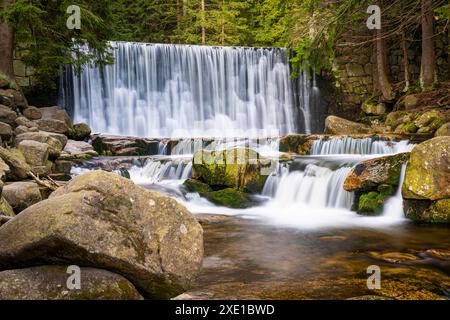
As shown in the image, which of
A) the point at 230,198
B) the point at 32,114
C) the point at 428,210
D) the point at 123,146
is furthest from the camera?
the point at 123,146

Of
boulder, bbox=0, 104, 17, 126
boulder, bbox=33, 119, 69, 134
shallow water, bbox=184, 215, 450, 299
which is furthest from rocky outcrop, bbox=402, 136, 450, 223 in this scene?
boulder, bbox=33, 119, 69, 134

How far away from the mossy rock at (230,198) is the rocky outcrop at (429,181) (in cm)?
352

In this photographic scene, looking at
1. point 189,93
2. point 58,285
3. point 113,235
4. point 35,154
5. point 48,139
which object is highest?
point 189,93

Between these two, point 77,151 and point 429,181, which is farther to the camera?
point 77,151

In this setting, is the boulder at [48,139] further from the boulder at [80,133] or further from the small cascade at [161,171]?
the boulder at [80,133]

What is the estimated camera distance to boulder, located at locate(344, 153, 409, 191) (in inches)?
348

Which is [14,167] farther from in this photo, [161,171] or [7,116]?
[161,171]

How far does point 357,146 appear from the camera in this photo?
13.3m

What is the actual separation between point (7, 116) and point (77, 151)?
2425mm

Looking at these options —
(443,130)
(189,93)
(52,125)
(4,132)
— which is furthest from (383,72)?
(4,132)

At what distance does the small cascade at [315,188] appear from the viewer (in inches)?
383

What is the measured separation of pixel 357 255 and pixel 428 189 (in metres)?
2.57

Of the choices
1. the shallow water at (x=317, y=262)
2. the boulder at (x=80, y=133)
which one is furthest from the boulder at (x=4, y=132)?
the boulder at (x=80, y=133)

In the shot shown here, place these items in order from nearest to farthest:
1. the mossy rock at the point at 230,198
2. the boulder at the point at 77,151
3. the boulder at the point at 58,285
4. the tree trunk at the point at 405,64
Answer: the boulder at the point at 58,285
the mossy rock at the point at 230,198
the boulder at the point at 77,151
the tree trunk at the point at 405,64
